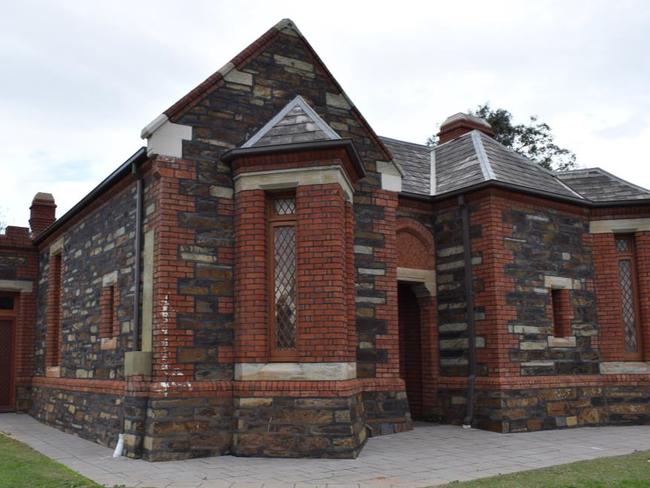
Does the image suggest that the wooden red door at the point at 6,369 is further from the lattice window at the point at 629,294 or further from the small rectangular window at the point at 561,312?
the lattice window at the point at 629,294

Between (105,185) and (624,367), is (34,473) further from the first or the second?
(624,367)

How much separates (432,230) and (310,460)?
5.88 metres

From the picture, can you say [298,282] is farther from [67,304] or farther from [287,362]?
[67,304]

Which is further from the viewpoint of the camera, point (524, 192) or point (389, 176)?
point (524, 192)

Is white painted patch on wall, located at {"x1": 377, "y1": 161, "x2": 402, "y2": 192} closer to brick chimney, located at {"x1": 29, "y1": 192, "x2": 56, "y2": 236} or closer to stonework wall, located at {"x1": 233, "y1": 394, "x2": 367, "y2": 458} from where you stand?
stonework wall, located at {"x1": 233, "y1": 394, "x2": 367, "y2": 458}

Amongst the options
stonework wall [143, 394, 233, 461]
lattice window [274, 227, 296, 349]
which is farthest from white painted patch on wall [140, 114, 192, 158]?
stonework wall [143, 394, 233, 461]

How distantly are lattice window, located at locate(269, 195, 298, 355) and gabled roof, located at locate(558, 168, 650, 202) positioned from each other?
6.84m

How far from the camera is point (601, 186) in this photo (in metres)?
13.6

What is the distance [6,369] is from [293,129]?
1105 centimetres

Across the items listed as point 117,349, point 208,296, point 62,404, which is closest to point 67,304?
point 62,404

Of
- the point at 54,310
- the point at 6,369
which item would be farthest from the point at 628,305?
the point at 6,369

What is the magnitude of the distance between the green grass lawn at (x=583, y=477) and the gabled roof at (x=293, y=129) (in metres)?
4.88

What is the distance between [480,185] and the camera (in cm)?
1180

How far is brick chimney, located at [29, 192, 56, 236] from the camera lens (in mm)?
18203
